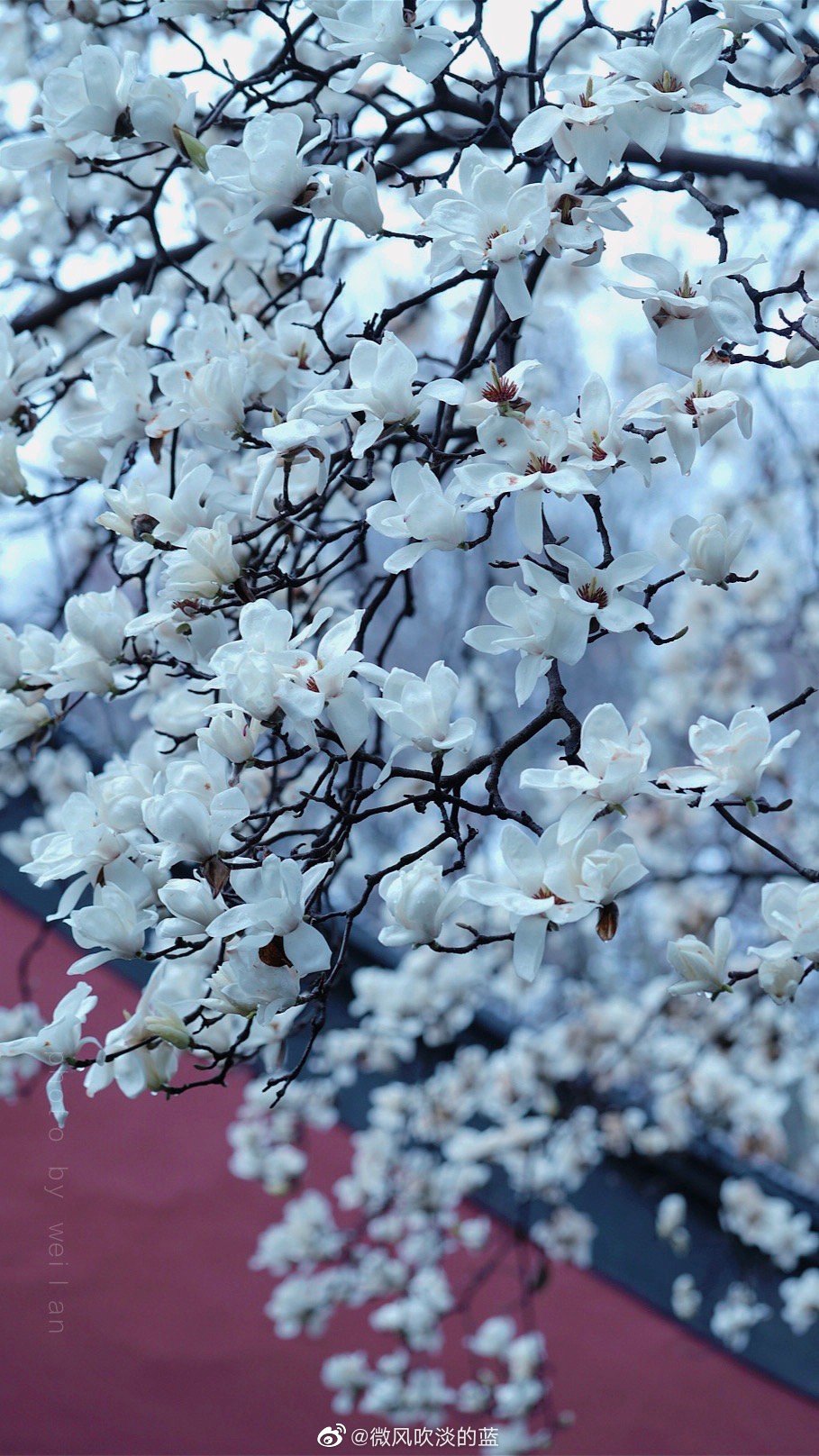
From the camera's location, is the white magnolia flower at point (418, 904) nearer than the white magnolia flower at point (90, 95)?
Yes

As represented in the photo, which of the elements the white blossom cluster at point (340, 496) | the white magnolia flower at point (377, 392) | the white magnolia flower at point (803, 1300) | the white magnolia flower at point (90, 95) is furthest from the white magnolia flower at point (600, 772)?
the white magnolia flower at point (803, 1300)

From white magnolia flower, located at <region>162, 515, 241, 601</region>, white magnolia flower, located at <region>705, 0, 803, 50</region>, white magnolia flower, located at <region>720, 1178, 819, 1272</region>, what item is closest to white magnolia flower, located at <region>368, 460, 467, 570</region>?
white magnolia flower, located at <region>162, 515, 241, 601</region>

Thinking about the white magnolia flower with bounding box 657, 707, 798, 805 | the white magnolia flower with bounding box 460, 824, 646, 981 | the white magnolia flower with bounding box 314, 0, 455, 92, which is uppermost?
the white magnolia flower with bounding box 314, 0, 455, 92

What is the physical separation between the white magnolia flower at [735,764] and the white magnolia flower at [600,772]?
0.04 metres

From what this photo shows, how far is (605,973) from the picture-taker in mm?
4930

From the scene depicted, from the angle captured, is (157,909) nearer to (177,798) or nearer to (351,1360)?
(177,798)

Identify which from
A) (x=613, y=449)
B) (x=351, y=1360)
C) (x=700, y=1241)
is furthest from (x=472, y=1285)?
(x=613, y=449)

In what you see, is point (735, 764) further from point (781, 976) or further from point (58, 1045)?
point (58, 1045)

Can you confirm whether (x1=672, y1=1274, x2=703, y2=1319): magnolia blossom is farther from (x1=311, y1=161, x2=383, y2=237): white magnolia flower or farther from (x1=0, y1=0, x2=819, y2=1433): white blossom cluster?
(x1=311, y1=161, x2=383, y2=237): white magnolia flower

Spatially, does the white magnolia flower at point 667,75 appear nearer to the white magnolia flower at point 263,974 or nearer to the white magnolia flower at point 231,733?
the white magnolia flower at point 231,733

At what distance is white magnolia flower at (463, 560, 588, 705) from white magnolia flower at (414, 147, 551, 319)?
0.18 m

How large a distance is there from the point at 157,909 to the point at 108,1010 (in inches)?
86.4

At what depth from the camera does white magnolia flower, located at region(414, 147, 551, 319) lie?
724mm

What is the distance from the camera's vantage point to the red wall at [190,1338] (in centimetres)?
254
